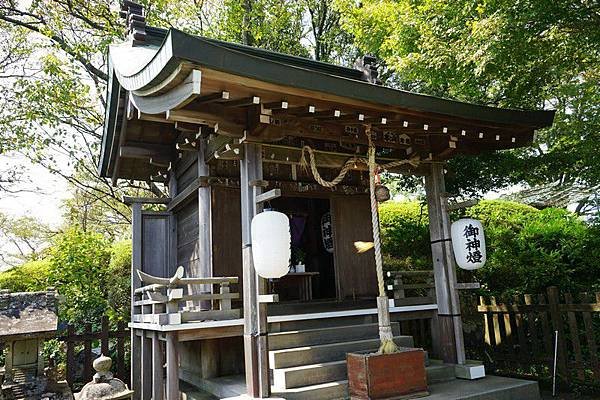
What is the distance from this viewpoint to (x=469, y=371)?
5312 mm

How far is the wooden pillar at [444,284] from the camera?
223 inches

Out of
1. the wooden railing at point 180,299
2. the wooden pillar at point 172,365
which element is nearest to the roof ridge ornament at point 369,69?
the wooden railing at point 180,299

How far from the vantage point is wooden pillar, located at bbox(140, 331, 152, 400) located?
622cm

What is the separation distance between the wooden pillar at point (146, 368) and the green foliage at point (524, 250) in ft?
17.3

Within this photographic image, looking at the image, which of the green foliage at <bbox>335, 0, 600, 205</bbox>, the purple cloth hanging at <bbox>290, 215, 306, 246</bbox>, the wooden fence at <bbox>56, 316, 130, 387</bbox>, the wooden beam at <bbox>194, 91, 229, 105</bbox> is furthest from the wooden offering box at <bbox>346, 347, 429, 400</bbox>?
the wooden fence at <bbox>56, 316, 130, 387</bbox>

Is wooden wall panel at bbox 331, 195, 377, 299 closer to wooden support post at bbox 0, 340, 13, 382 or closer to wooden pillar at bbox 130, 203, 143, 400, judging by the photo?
wooden pillar at bbox 130, 203, 143, 400

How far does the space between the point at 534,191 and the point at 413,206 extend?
460 cm

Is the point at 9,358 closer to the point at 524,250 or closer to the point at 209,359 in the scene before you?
the point at 209,359

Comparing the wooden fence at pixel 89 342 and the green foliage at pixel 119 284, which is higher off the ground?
the green foliage at pixel 119 284

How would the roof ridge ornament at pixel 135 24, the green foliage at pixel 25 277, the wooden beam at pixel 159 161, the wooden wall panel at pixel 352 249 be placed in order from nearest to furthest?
the roof ridge ornament at pixel 135 24 → the wooden wall panel at pixel 352 249 → the wooden beam at pixel 159 161 → the green foliage at pixel 25 277

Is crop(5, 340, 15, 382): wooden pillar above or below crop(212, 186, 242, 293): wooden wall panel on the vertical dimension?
below

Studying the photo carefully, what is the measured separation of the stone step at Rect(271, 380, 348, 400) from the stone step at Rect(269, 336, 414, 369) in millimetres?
324

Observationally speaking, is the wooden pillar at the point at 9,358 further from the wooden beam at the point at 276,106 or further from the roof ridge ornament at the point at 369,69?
the roof ridge ornament at the point at 369,69

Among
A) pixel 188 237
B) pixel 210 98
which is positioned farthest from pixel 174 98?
pixel 188 237
